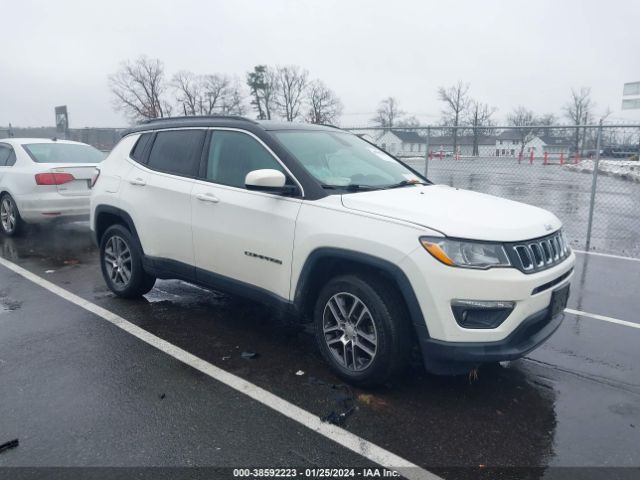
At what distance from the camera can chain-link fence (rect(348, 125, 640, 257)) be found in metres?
8.66

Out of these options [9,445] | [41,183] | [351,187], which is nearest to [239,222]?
[351,187]

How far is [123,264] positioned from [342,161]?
2.65 m

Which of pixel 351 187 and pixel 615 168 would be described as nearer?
pixel 351 187

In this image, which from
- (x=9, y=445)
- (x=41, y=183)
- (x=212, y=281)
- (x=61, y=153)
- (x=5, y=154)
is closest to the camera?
(x=9, y=445)

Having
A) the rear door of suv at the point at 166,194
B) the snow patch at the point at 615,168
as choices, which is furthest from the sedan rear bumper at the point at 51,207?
the snow patch at the point at 615,168

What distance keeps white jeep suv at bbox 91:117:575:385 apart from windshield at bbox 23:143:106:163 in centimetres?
432

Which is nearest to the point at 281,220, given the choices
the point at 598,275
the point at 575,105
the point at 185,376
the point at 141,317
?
the point at 185,376

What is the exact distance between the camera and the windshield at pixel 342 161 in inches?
158

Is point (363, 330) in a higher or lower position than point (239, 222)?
lower

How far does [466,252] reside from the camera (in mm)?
3104

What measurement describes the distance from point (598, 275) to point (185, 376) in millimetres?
5480

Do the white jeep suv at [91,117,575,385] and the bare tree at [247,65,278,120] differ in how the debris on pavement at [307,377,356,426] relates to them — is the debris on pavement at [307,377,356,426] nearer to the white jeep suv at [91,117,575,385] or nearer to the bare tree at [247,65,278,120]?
the white jeep suv at [91,117,575,385]

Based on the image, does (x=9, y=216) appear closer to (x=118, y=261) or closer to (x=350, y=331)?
(x=118, y=261)

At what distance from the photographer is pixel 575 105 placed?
7888cm
